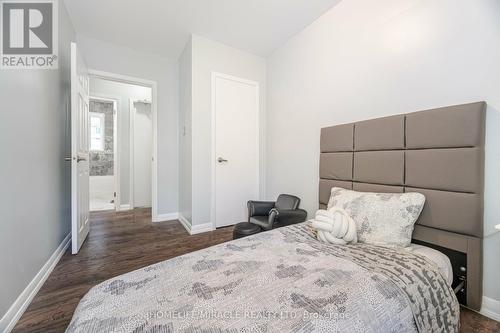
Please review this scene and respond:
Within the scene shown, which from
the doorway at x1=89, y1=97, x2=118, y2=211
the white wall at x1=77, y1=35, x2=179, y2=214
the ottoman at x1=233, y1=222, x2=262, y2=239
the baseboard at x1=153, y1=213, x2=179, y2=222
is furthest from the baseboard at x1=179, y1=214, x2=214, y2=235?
the doorway at x1=89, y1=97, x2=118, y2=211

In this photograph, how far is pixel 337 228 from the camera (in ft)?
4.38

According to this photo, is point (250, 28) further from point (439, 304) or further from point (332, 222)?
point (439, 304)

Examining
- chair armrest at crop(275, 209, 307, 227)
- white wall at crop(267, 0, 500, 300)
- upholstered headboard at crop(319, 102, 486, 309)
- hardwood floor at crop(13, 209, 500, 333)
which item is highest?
white wall at crop(267, 0, 500, 300)

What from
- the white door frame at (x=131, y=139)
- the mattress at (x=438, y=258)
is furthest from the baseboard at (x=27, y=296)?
the mattress at (x=438, y=258)

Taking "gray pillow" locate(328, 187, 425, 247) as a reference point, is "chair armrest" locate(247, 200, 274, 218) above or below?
below

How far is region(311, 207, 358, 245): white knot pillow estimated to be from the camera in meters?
1.34

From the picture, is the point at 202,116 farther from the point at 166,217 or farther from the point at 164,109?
the point at 166,217

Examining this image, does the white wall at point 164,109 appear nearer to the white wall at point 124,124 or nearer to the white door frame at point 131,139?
the white wall at point 124,124

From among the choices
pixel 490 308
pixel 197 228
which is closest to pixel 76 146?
pixel 197 228

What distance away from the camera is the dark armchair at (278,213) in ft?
7.10

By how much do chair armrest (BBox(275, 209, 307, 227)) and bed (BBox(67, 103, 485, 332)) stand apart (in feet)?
1.87

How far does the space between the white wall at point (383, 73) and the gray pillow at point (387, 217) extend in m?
0.42

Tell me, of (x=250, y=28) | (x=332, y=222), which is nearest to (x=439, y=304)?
(x=332, y=222)

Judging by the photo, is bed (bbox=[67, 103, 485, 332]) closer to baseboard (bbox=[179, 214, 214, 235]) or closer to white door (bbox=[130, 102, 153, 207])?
baseboard (bbox=[179, 214, 214, 235])
